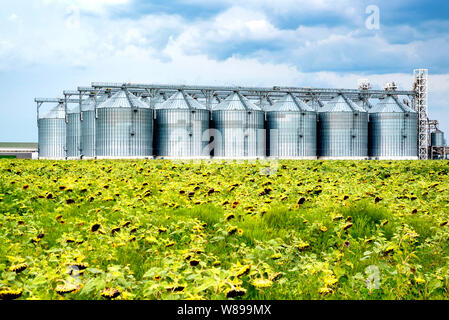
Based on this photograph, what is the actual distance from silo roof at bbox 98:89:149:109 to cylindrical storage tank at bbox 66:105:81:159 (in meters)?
7.73

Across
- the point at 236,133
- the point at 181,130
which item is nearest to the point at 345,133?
the point at 236,133

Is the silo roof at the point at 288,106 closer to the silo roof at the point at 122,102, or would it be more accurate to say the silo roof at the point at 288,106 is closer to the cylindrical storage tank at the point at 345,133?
the cylindrical storage tank at the point at 345,133

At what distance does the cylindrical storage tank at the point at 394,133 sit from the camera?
187 ft

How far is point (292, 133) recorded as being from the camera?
2122 inches

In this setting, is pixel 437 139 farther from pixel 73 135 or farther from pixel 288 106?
pixel 73 135

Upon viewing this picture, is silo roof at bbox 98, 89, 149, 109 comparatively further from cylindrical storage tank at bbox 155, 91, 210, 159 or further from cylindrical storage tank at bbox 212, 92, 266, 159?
cylindrical storage tank at bbox 212, 92, 266, 159

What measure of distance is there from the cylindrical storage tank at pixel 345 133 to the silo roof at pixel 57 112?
38824mm

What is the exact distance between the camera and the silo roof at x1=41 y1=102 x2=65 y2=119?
6065 cm

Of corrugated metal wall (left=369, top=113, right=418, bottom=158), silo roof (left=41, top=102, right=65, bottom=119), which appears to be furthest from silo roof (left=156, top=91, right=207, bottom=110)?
corrugated metal wall (left=369, top=113, right=418, bottom=158)

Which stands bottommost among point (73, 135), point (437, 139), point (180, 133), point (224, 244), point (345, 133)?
point (224, 244)

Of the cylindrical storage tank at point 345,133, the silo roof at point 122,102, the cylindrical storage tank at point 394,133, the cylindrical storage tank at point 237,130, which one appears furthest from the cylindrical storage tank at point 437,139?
the silo roof at point 122,102

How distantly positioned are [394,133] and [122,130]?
1473 inches

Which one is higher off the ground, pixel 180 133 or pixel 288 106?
pixel 288 106
